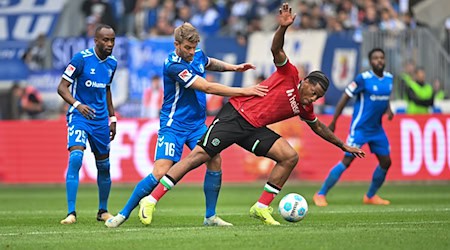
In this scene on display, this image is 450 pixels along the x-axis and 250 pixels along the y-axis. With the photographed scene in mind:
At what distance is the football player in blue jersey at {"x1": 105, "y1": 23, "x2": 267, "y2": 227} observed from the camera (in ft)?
38.2

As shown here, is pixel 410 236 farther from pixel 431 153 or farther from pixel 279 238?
pixel 431 153

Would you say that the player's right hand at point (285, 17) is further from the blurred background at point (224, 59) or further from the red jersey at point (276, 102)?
the blurred background at point (224, 59)

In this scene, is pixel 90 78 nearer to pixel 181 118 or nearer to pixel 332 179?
pixel 181 118

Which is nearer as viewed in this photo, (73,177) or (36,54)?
(73,177)

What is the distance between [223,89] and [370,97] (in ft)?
20.8

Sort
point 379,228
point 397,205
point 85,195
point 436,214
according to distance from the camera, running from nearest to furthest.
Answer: point 379,228 < point 436,214 < point 397,205 < point 85,195

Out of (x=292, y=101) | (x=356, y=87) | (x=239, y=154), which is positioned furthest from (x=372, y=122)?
(x=239, y=154)

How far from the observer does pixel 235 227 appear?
1178 centimetres

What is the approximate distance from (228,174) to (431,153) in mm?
4664

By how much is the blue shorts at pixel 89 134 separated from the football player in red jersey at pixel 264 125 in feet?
6.30

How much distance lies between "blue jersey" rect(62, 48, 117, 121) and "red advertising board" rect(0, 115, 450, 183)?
975 centimetres

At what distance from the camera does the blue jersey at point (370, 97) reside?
674 inches

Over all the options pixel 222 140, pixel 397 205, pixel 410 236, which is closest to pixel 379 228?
pixel 410 236

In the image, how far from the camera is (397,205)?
53.7 ft
